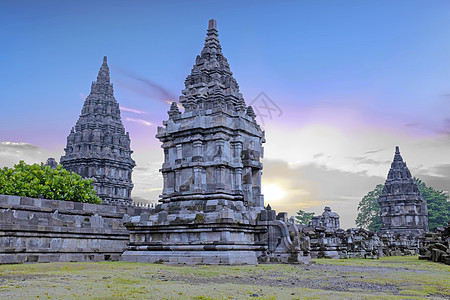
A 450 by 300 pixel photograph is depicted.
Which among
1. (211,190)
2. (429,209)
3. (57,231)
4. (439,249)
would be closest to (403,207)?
(429,209)

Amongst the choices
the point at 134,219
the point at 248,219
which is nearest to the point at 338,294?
the point at 248,219

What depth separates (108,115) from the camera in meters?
63.2

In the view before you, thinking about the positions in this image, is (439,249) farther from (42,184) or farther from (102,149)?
(102,149)

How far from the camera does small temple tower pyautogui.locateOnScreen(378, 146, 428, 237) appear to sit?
52.6 metres

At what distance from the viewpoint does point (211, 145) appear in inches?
715

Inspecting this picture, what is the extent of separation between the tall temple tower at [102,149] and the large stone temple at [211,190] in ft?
133

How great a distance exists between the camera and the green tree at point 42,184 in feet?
88.7

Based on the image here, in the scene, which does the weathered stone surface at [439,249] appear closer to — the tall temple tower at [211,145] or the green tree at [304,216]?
the tall temple tower at [211,145]

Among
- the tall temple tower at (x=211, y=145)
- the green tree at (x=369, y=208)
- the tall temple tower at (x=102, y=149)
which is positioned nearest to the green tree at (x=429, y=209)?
the green tree at (x=369, y=208)

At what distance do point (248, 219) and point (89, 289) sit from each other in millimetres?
9966

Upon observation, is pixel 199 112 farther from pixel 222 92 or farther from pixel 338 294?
pixel 338 294

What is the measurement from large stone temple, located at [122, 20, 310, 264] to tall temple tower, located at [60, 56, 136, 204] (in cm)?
4049

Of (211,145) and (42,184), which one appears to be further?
(42,184)

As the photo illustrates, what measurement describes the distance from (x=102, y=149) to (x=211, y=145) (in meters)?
44.6
